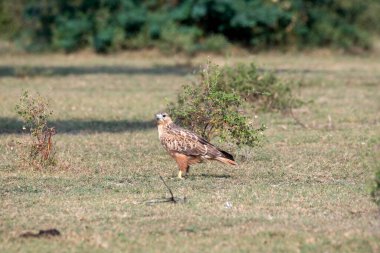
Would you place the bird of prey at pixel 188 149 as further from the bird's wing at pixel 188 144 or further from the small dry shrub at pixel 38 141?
the small dry shrub at pixel 38 141

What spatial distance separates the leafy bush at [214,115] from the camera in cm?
1220

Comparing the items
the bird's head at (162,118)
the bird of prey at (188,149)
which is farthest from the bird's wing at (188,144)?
the bird's head at (162,118)

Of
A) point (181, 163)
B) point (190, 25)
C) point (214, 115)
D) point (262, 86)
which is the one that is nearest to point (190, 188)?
point (181, 163)

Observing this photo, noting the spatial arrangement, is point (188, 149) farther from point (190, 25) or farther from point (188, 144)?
point (190, 25)

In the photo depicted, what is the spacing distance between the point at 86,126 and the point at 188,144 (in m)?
5.64

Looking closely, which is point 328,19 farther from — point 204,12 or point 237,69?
point 237,69

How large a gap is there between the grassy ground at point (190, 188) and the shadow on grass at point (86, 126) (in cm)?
2

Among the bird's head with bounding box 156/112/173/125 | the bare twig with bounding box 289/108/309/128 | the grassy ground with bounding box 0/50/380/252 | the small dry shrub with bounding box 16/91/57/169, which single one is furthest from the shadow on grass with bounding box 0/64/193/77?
the bird's head with bounding box 156/112/173/125

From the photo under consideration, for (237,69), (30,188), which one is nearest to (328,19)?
(237,69)

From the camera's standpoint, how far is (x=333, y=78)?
2678cm

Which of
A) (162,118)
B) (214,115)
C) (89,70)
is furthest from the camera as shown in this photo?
(89,70)

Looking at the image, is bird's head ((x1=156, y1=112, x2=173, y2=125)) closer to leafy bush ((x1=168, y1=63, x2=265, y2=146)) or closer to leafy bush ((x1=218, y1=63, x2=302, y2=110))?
leafy bush ((x1=168, y1=63, x2=265, y2=146))

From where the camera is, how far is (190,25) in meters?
35.2

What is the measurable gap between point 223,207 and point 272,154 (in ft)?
13.4
